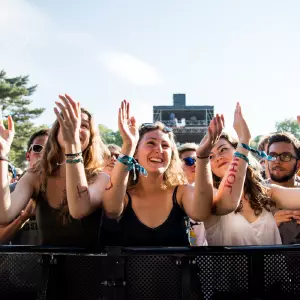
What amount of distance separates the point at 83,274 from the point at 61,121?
85cm

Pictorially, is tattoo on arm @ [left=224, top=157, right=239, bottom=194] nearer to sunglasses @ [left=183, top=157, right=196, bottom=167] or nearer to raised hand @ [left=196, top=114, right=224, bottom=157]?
raised hand @ [left=196, top=114, right=224, bottom=157]

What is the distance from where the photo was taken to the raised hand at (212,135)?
6.93ft

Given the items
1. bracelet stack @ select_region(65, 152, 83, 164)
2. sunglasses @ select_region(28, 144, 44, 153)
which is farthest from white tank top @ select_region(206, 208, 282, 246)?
sunglasses @ select_region(28, 144, 44, 153)

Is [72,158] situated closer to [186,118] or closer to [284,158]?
[284,158]

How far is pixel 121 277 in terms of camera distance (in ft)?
4.91

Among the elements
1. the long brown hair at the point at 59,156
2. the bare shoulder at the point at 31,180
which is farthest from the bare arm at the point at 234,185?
the bare shoulder at the point at 31,180

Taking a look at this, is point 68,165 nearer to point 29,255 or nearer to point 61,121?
point 61,121

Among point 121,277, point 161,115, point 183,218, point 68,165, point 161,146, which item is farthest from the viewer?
point 161,115

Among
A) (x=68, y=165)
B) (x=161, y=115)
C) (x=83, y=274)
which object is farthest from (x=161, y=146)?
(x=161, y=115)

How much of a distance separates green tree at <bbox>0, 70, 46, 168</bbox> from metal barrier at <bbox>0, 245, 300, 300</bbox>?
46.4 m

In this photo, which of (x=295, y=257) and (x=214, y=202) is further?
(x=214, y=202)

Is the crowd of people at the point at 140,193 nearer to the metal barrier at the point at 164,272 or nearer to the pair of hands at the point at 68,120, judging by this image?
the pair of hands at the point at 68,120

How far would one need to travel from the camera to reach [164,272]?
1526 millimetres

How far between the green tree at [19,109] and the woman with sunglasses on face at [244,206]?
1802 inches
